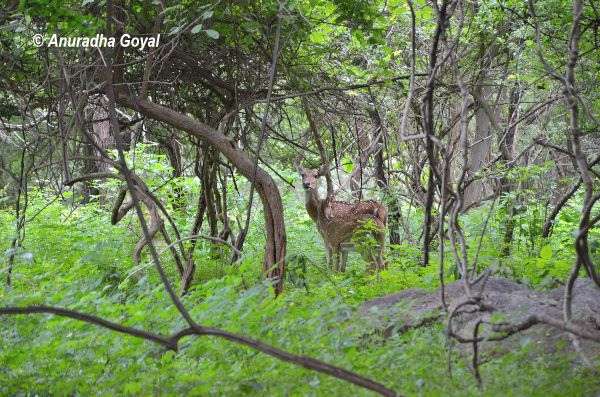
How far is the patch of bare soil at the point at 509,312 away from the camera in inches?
185

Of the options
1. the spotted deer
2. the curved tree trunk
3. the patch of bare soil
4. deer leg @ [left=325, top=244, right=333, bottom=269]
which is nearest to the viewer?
the patch of bare soil

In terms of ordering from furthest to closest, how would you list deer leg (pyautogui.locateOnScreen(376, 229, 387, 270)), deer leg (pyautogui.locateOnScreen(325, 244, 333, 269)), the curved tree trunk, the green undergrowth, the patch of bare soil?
1. deer leg (pyautogui.locateOnScreen(325, 244, 333, 269))
2. deer leg (pyautogui.locateOnScreen(376, 229, 387, 270))
3. the curved tree trunk
4. the patch of bare soil
5. the green undergrowth

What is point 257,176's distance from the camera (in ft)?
21.6

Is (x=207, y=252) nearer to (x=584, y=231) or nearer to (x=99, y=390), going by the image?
(x=99, y=390)

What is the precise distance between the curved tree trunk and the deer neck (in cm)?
508

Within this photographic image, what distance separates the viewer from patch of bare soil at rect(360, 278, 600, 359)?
4.69 m

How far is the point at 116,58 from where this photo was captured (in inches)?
258

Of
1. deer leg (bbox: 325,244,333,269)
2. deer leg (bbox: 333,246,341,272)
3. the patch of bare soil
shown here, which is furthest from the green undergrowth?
deer leg (bbox: 325,244,333,269)

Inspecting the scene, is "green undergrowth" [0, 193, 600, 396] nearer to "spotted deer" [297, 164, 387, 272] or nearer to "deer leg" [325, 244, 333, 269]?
"deer leg" [325, 244, 333, 269]

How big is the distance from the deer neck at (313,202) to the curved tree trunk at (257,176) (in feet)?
16.7

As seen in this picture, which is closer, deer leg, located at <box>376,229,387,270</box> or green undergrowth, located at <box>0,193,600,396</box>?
green undergrowth, located at <box>0,193,600,396</box>

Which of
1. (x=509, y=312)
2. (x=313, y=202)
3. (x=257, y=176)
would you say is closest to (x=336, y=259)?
(x=313, y=202)

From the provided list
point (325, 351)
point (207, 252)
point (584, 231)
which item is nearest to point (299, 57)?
point (207, 252)

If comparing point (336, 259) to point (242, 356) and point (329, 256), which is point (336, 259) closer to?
point (329, 256)
